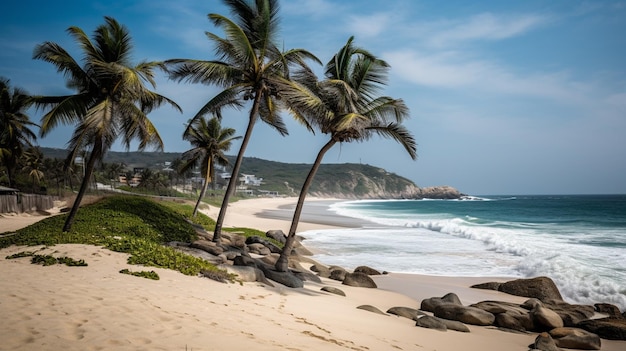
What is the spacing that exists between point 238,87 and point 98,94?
5034 mm

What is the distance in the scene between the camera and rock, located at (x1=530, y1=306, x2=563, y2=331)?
8539mm

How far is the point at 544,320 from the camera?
8.56 metres

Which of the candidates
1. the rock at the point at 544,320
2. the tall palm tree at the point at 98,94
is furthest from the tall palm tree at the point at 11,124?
the rock at the point at 544,320

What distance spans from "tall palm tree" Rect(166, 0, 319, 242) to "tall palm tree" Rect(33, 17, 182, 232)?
184 cm

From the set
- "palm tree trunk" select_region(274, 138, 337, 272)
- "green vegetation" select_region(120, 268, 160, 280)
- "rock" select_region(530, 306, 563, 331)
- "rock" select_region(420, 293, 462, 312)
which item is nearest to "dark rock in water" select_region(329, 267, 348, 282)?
"palm tree trunk" select_region(274, 138, 337, 272)

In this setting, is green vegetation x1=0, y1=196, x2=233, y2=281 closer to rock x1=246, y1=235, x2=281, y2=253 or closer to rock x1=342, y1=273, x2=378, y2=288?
rock x1=246, y1=235, x2=281, y2=253

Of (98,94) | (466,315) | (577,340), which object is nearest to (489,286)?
(466,315)

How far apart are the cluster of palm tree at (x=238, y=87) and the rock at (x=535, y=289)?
585 cm

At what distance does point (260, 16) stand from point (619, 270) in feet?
59.9

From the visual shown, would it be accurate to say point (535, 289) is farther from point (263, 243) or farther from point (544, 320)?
point (263, 243)

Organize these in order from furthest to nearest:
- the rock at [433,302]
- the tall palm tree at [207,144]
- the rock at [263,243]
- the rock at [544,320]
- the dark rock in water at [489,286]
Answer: the tall palm tree at [207,144] < the rock at [263,243] < the dark rock in water at [489,286] < the rock at [433,302] < the rock at [544,320]

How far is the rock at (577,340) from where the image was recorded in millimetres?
7504

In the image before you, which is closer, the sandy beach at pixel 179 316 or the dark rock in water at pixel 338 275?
the sandy beach at pixel 179 316

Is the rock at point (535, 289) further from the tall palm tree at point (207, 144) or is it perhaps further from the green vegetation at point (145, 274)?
the tall palm tree at point (207, 144)
